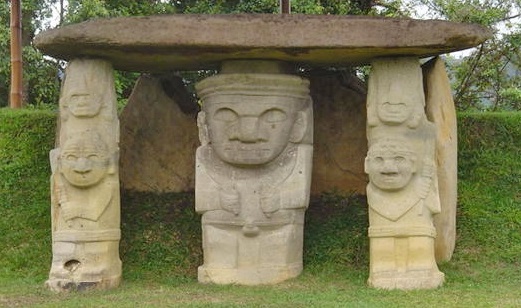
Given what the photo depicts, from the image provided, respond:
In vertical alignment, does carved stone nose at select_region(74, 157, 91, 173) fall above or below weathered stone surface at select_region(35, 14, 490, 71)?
below

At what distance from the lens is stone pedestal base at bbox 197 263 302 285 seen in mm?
6727

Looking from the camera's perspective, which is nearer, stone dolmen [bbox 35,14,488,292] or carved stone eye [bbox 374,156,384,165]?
stone dolmen [bbox 35,14,488,292]

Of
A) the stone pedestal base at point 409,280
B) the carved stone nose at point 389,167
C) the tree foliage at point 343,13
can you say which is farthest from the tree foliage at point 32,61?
the stone pedestal base at point 409,280

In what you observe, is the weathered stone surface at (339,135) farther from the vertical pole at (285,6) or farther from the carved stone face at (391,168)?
the vertical pole at (285,6)

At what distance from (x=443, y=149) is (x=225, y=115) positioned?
196 centimetres

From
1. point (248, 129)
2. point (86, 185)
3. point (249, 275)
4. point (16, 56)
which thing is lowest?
point (249, 275)

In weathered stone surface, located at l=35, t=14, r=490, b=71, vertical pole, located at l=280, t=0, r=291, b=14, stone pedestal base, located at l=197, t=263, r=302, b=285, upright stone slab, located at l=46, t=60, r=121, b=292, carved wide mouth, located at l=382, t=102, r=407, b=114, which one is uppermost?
vertical pole, located at l=280, t=0, r=291, b=14

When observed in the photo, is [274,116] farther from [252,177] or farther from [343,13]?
[343,13]

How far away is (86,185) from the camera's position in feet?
21.9

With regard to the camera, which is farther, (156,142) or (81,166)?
(156,142)

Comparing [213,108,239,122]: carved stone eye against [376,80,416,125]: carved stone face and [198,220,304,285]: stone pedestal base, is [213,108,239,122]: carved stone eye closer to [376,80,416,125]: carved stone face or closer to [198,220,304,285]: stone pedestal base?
[198,220,304,285]: stone pedestal base

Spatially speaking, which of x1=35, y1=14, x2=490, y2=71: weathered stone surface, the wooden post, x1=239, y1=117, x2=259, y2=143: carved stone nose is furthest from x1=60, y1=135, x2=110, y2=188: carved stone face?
the wooden post

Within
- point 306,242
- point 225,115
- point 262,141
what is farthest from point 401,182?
point 225,115

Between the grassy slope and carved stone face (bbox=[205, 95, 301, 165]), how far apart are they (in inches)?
44.5
